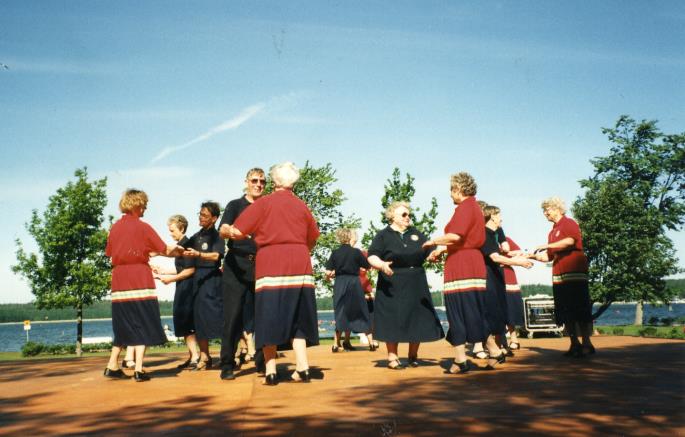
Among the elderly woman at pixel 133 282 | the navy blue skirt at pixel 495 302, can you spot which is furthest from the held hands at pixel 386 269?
the elderly woman at pixel 133 282

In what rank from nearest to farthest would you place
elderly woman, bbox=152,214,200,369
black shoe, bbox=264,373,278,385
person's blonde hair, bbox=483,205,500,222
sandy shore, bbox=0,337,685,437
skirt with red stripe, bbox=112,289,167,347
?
sandy shore, bbox=0,337,685,437 → black shoe, bbox=264,373,278,385 → skirt with red stripe, bbox=112,289,167,347 → elderly woman, bbox=152,214,200,369 → person's blonde hair, bbox=483,205,500,222

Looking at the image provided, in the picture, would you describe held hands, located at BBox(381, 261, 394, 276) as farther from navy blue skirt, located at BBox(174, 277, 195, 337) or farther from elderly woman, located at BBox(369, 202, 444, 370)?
navy blue skirt, located at BBox(174, 277, 195, 337)

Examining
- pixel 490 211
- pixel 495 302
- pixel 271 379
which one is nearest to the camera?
pixel 271 379

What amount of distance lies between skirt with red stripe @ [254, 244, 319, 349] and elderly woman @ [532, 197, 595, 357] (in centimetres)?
332

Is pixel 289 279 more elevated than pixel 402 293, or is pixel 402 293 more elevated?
pixel 289 279

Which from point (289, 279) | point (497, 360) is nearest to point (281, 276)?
point (289, 279)

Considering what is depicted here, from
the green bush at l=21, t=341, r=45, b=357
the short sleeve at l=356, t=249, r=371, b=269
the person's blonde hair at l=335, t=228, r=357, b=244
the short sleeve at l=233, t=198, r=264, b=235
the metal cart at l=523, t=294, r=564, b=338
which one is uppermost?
the person's blonde hair at l=335, t=228, r=357, b=244

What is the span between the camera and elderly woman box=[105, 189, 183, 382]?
6.03 metres

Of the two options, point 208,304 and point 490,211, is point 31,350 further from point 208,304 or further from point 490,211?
point 490,211

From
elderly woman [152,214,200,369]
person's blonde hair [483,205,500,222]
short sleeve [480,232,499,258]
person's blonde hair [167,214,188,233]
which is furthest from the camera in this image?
person's blonde hair [483,205,500,222]

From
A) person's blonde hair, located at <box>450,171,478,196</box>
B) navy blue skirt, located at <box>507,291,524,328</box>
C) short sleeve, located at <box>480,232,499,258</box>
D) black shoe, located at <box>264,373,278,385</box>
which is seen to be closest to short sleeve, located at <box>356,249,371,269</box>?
navy blue skirt, located at <box>507,291,524,328</box>

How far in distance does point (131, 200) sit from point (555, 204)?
5.25 metres

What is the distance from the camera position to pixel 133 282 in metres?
6.09

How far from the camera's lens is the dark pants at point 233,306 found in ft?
20.0
